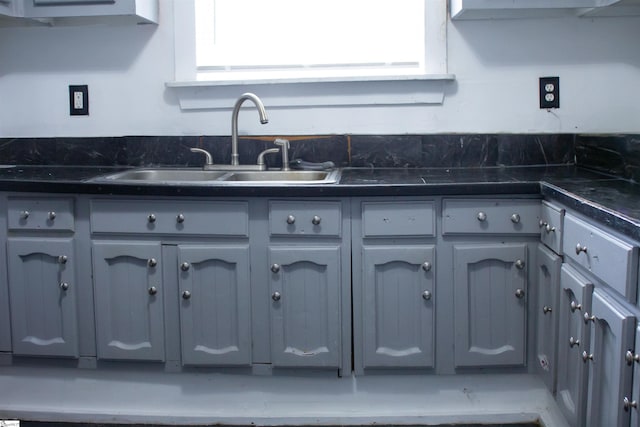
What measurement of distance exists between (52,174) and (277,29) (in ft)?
3.43

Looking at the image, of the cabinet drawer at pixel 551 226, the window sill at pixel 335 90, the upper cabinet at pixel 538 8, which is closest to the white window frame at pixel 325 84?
the window sill at pixel 335 90

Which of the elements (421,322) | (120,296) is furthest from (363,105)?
(120,296)

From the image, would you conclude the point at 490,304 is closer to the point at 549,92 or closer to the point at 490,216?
the point at 490,216

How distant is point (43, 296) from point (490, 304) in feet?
4.97

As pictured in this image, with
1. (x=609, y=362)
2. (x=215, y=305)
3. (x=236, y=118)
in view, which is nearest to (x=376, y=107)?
(x=236, y=118)

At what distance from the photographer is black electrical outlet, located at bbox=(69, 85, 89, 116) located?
107 inches

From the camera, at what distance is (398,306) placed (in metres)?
2.13

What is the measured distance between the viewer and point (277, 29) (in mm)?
2662

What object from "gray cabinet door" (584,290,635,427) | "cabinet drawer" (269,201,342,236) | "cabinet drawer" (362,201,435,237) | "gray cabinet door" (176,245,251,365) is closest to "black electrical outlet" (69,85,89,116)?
"gray cabinet door" (176,245,251,365)

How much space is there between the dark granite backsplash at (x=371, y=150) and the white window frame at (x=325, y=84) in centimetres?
15

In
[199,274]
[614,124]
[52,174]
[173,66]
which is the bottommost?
[199,274]

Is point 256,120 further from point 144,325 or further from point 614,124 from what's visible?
point 614,124

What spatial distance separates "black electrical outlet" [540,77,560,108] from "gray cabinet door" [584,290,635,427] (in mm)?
1200

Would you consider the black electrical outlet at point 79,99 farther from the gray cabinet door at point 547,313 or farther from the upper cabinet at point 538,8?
the gray cabinet door at point 547,313
